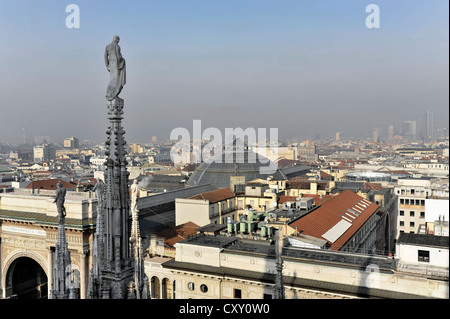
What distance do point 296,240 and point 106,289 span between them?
16.2 m

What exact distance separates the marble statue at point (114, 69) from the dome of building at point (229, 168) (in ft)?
138

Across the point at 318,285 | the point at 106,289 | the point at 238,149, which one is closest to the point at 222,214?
the point at 238,149

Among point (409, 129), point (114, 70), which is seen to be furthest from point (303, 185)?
point (114, 70)

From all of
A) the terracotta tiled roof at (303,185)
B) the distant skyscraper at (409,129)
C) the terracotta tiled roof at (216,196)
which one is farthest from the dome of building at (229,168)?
the distant skyscraper at (409,129)

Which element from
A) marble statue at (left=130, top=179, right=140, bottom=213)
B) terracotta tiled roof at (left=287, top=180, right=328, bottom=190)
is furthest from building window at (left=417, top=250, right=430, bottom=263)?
terracotta tiled roof at (left=287, top=180, right=328, bottom=190)

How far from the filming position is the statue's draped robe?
5660 mm

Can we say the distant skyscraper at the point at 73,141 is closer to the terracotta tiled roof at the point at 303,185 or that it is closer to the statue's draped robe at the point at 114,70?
the terracotta tiled roof at the point at 303,185

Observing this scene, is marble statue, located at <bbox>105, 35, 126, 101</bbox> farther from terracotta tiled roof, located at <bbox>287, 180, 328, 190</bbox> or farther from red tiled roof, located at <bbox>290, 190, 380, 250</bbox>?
terracotta tiled roof, located at <bbox>287, 180, 328, 190</bbox>

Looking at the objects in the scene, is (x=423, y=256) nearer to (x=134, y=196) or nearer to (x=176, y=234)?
(x=134, y=196)

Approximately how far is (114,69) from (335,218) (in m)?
23.8

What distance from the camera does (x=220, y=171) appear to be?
49281mm

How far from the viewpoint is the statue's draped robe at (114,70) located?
5.66 metres

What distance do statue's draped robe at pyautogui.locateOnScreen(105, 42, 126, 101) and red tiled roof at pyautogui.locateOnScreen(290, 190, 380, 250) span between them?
18.3 metres
